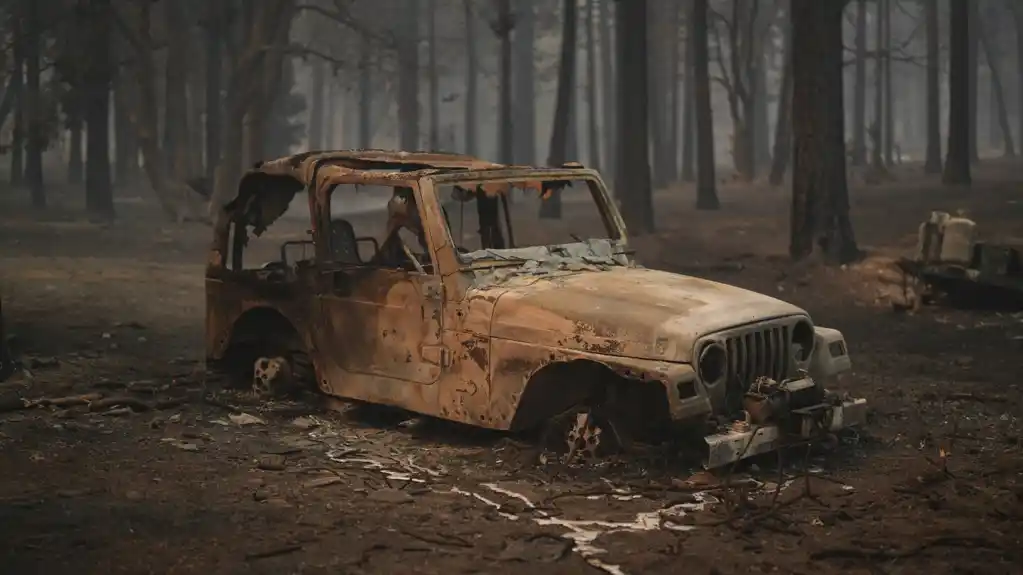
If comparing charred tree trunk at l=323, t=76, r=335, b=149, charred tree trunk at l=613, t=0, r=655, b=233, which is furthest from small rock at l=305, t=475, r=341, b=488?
charred tree trunk at l=323, t=76, r=335, b=149

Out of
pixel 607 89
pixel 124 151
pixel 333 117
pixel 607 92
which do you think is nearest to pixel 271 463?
pixel 124 151

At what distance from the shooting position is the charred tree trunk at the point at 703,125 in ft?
91.9

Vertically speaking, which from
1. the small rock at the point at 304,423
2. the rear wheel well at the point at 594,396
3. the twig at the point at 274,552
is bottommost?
the twig at the point at 274,552

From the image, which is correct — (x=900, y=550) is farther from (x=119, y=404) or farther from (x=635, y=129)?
(x=635, y=129)

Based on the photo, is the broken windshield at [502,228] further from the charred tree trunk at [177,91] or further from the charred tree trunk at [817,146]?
the charred tree trunk at [177,91]

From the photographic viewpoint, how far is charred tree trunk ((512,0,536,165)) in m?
46.2

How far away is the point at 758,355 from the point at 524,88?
41.4 m

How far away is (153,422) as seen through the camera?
8.61 meters

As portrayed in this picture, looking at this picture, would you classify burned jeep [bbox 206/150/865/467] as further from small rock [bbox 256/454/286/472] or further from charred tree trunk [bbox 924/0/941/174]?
charred tree trunk [bbox 924/0/941/174]

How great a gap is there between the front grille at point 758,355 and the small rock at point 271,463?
8.61 ft

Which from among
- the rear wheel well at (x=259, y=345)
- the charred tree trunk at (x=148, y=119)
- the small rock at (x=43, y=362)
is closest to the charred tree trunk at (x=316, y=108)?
the charred tree trunk at (x=148, y=119)

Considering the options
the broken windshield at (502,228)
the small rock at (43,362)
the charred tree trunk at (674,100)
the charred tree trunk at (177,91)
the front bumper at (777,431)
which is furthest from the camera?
the charred tree trunk at (674,100)

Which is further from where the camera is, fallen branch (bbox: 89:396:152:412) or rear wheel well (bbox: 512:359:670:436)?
fallen branch (bbox: 89:396:152:412)

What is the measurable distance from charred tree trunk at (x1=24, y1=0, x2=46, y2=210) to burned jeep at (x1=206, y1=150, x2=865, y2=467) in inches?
788
